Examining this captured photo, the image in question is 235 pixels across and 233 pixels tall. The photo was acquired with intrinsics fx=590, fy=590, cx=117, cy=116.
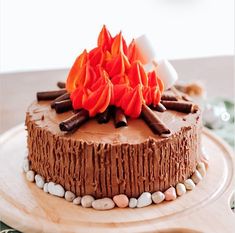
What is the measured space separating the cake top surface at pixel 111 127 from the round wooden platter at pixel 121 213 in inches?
8.7

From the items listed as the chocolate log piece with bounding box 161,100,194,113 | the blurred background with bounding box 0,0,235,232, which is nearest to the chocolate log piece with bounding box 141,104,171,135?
the chocolate log piece with bounding box 161,100,194,113

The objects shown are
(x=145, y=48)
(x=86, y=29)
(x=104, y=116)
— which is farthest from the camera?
(x=86, y=29)

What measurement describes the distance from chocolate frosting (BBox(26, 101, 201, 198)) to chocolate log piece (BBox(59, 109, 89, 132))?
0.02m

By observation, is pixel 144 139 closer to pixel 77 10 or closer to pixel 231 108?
pixel 231 108

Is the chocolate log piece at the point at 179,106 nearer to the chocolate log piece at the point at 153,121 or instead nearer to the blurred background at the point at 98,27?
the chocolate log piece at the point at 153,121

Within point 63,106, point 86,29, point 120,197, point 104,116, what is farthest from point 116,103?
point 86,29

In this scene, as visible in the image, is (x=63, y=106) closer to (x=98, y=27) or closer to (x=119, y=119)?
(x=119, y=119)

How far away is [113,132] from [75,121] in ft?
0.42

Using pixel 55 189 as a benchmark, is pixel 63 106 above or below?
above

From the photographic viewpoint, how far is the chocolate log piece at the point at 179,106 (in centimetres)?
203

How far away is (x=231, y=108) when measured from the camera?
2.66 metres

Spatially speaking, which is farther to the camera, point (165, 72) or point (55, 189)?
point (165, 72)

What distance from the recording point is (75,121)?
1.90 metres

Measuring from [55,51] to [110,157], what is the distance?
268 centimetres
